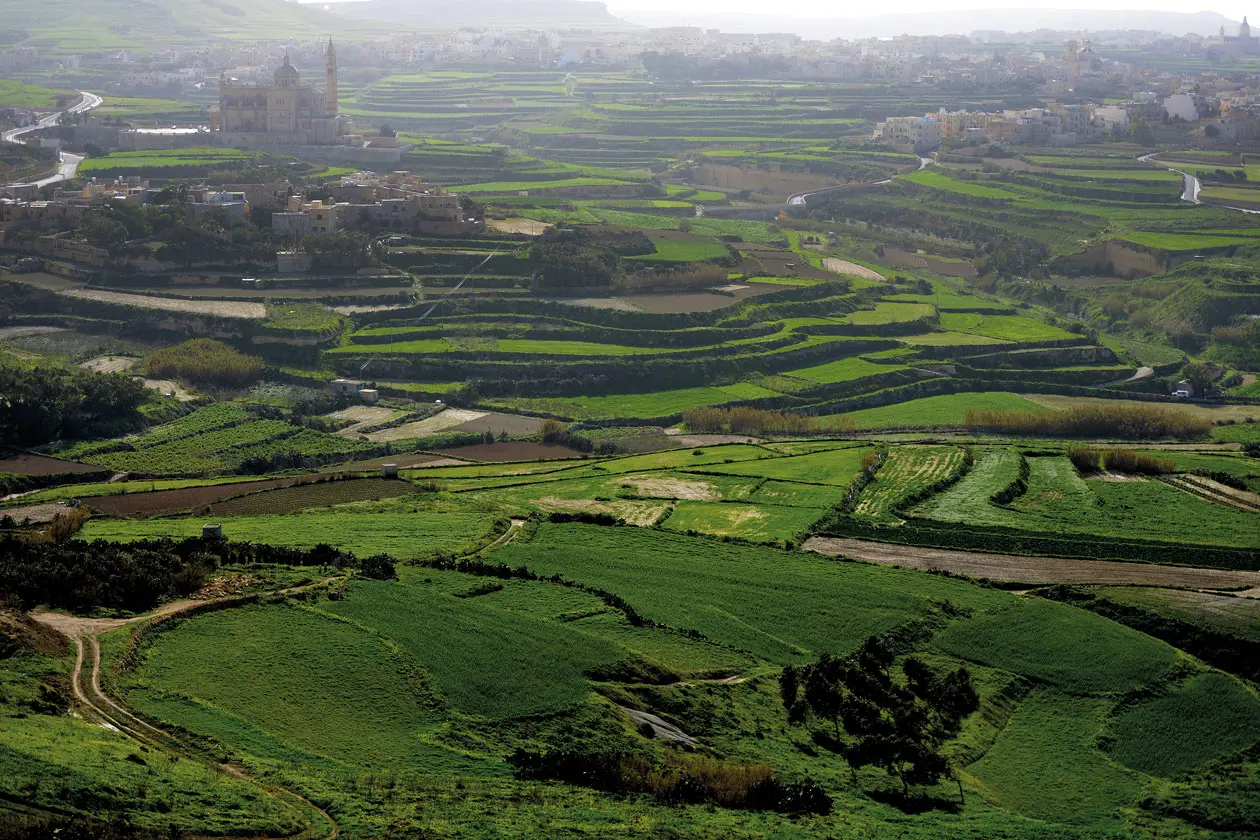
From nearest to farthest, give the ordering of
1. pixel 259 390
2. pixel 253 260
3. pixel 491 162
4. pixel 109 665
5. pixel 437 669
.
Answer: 1. pixel 109 665
2. pixel 437 669
3. pixel 259 390
4. pixel 253 260
5. pixel 491 162

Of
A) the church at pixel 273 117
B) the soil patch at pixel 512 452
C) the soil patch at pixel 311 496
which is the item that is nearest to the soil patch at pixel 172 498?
the soil patch at pixel 311 496

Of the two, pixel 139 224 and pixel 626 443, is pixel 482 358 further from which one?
pixel 139 224

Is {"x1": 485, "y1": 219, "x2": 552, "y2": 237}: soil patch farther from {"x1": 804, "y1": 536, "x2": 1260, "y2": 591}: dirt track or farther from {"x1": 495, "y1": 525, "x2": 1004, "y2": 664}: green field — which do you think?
{"x1": 804, "y1": 536, "x2": 1260, "y2": 591}: dirt track

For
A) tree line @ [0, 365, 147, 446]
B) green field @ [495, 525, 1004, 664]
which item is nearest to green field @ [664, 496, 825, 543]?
green field @ [495, 525, 1004, 664]

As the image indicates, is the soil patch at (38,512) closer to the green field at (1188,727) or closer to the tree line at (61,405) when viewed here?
the tree line at (61,405)

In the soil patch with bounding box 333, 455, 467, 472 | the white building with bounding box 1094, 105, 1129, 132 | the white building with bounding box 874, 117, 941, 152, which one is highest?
the white building with bounding box 1094, 105, 1129, 132

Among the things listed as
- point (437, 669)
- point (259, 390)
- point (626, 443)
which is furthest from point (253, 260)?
point (437, 669)

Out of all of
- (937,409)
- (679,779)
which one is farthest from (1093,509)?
(679,779)
